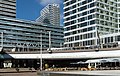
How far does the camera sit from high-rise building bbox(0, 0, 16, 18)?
187000 millimetres

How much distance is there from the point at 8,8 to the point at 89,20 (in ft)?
286

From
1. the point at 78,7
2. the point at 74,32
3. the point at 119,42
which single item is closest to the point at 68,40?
the point at 74,32

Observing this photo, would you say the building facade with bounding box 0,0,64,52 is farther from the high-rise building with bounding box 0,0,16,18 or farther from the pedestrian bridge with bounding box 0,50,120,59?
the pedestrian bridge with bounding box 0,50,120,59

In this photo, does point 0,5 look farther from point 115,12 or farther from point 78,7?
point 115,12

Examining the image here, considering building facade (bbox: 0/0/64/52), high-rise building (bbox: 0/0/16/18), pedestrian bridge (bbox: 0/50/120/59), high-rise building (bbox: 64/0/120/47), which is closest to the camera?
pedestrian bridge (bbox: 0/50/120/59)

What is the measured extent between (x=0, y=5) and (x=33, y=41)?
35249 millimetres

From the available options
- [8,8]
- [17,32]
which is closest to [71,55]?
[17,32]

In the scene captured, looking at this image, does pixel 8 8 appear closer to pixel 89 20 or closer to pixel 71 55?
pixel 89 20

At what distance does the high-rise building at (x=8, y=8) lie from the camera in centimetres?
18700

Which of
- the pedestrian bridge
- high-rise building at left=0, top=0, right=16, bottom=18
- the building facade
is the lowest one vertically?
the pedestrian bridge

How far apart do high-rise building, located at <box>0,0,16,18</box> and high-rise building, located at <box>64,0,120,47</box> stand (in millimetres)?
62006

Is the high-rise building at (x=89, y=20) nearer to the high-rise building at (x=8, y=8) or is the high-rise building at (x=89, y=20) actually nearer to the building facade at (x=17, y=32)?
the building facade at (x=17, y=32)

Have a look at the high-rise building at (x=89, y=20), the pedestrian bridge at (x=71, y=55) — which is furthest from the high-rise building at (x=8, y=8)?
the pedestrian bridge at (x=71, y=55)

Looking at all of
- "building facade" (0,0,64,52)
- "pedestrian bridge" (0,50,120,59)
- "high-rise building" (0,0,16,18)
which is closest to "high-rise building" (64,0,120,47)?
"pedestrian bridge" (0,50,120,59)
